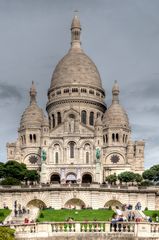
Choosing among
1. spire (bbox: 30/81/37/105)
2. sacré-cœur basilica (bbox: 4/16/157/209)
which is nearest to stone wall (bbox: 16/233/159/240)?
sacré-cœur basilica (bbox: 4/16/157/209)

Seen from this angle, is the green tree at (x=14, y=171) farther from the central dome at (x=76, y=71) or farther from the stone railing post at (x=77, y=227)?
the stone railing post at (x=77, y=227)

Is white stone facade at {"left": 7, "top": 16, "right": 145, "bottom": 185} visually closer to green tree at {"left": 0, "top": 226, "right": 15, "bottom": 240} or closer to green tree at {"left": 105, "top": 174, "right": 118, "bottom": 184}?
green tree at {"left": 105, "top": 174, "right": 118, "bottom": 184}

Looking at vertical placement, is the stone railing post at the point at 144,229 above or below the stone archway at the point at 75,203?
below

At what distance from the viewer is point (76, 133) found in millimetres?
116812

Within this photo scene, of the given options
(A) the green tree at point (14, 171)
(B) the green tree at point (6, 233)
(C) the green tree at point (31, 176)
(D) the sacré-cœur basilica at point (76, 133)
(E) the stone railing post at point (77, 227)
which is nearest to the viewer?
(B) the green tree at point (6, 233)

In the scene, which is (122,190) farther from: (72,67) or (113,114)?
(72,67)

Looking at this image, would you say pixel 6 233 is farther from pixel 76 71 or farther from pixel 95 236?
pixel 76 71

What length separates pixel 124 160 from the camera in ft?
390

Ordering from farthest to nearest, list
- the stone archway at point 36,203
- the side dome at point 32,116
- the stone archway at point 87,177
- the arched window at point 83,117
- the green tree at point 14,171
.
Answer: the arched window at point 83,117 < the side dome at point 32,116 < the stone archway at point 87,177 < the green tree at point 14,171 < the stone archway at point 36,203

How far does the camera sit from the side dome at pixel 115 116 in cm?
12169

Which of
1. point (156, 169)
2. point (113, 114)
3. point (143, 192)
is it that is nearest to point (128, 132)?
point (113, 114)

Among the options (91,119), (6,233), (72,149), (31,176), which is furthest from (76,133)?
(6,233)

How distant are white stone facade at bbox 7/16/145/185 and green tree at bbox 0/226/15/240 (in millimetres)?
79408

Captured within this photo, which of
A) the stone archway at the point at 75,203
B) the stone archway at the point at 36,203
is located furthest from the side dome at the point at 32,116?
the stone archway at the point at 75,203
